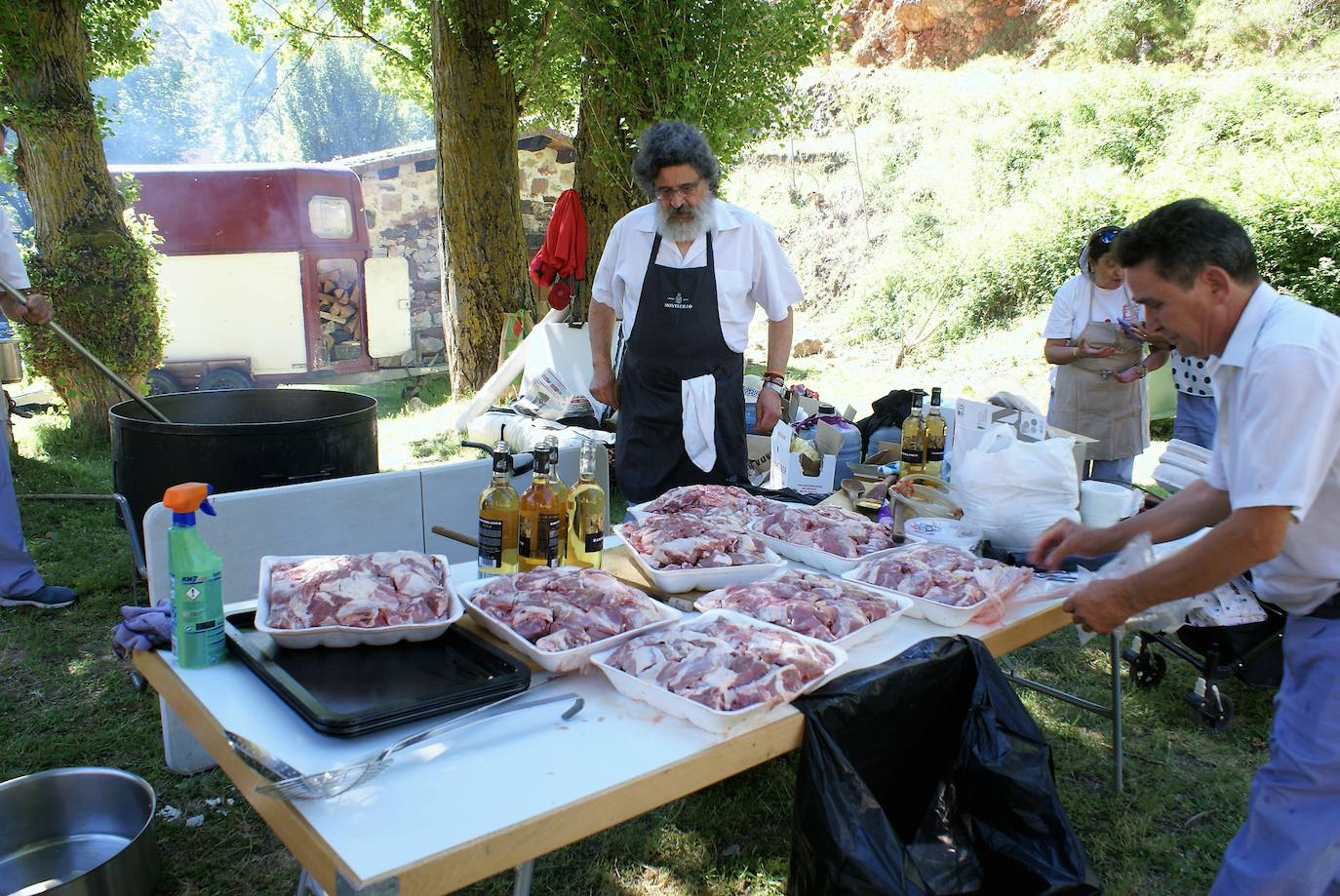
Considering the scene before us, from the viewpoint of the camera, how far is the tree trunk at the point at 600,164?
6461 mm

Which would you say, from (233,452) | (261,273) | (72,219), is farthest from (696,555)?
(261,273)

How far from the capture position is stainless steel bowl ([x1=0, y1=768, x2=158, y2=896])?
8.04 ft

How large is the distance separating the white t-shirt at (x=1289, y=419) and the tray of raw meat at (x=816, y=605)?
780 millimetres

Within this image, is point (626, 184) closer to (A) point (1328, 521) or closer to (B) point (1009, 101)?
(A) point (1328, 521)

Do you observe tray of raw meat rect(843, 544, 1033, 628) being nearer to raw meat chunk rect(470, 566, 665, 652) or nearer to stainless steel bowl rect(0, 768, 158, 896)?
raw meat chunk rect(470, 566, 665, 652)

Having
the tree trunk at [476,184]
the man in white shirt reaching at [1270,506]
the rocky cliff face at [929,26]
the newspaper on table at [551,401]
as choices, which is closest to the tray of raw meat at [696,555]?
the man in white shirt reaching at [1270,506]

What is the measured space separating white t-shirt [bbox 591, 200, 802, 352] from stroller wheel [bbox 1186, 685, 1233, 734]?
2286 millimetres

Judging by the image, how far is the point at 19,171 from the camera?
7.42m

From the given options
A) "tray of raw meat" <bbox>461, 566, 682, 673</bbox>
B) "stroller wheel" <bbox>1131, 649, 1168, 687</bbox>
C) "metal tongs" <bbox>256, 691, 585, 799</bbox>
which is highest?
"tray of raw meat" <bbox>461, 566, 682, 673</bbox>

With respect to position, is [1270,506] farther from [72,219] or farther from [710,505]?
[72,219]

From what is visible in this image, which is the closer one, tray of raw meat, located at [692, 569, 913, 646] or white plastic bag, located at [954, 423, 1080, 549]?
tray of raw meat, located at [692, 569, 913, 646]

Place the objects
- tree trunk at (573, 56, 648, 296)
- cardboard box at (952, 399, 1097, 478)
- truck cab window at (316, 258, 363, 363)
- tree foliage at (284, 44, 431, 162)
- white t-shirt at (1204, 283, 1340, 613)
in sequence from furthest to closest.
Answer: tree foliage at (284, 44, 431, 162), truck cab window at (316, 258, 363, 363), tree trunk at (573, 56, 648, 296), cardboard box at (952, 399, 1097, 478), white t-shirt at (1204, 283, 1340, 613)

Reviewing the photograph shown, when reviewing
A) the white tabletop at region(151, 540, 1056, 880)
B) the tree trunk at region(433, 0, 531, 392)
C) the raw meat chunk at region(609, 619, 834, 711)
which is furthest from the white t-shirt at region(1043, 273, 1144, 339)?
the tree trunk at region(433, 0, 531, 392)

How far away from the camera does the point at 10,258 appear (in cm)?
421
